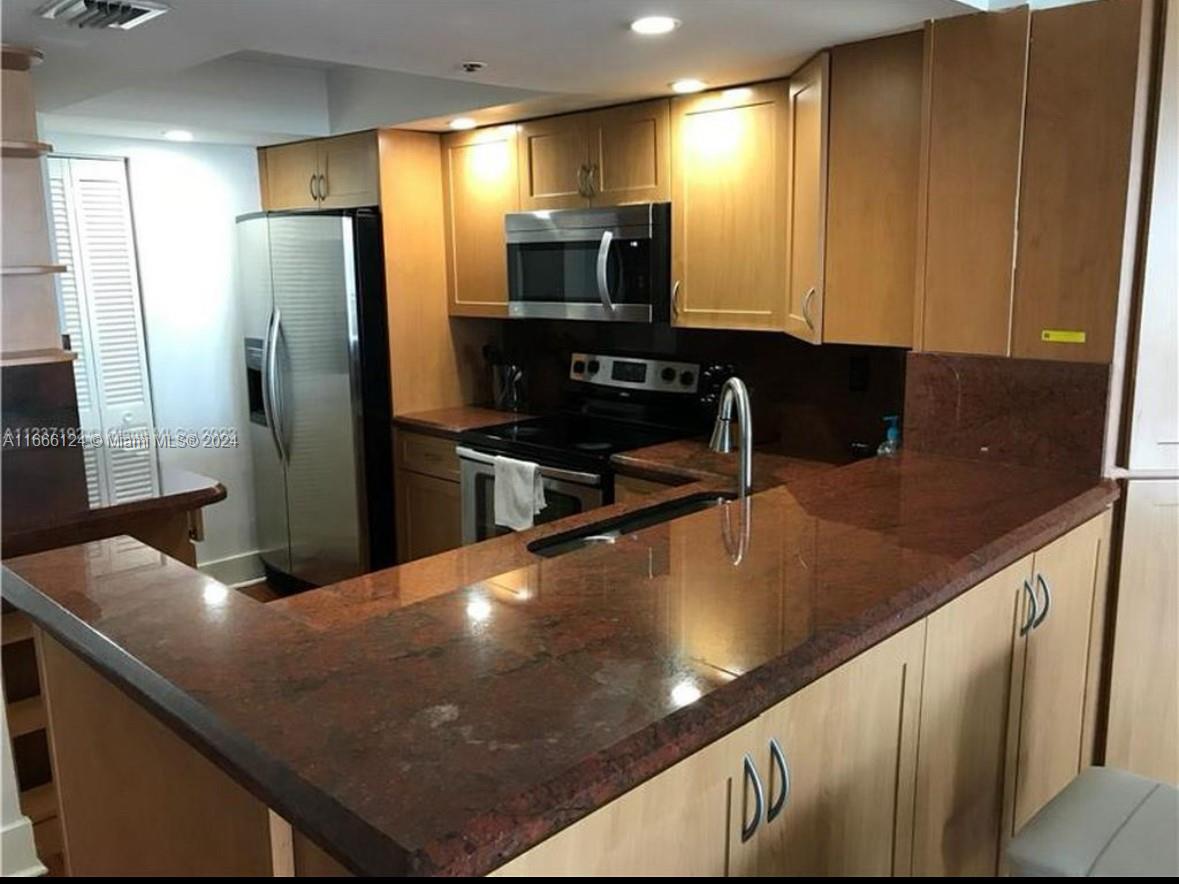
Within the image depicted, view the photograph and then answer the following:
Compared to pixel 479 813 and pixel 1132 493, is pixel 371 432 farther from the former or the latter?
pixel 479 813

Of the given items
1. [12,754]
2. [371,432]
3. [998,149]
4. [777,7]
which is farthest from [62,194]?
[998,149]

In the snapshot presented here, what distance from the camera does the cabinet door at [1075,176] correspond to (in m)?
2.01

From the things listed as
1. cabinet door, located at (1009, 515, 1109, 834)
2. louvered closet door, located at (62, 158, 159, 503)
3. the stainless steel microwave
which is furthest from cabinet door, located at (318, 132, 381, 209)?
cabinet door, located at (1009, 515, 1109, 834)

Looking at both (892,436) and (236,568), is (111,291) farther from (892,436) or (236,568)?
(892,436)

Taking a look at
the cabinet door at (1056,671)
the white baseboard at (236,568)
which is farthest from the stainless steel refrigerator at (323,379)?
the cabinet door at (1056,671)

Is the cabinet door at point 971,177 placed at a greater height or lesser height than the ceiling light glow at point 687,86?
lesser

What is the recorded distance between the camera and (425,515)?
4.02 m

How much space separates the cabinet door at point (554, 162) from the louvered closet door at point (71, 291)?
78.0 inches

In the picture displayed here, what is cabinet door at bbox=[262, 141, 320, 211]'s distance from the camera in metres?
4.21

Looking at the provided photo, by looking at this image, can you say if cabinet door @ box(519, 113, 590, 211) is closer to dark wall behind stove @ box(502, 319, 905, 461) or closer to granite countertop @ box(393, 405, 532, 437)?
dark wall behind stove @ box(502, 319, 905, 461)

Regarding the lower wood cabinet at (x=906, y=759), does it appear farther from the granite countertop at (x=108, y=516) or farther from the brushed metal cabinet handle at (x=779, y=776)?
the granite countertop at (x=108, y=516)

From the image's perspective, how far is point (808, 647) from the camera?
1.24m

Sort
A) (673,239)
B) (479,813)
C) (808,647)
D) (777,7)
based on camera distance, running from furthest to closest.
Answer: (673,239), (777,7), (808,647), (479,813)

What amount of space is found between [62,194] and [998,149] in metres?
3.73
